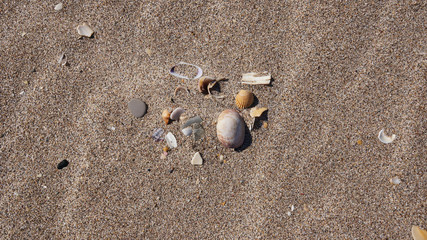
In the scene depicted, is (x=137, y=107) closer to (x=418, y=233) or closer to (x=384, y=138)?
(x=384, y=138)

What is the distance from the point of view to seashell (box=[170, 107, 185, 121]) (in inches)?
70.8

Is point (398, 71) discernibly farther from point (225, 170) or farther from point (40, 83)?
point (40, 83)

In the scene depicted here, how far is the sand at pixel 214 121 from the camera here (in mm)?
1704

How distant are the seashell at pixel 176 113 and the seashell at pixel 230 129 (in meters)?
0.27

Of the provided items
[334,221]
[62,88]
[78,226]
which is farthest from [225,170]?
[62,88]

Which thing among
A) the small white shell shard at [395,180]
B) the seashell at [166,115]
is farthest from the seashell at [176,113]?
the small white shell shard at [395,180]

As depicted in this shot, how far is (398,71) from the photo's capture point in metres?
1.73

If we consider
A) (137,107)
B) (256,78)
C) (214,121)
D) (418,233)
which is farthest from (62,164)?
(418,233)

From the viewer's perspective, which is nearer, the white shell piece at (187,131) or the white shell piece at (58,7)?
the white shell piece at (187,131)

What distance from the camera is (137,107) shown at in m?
1.83

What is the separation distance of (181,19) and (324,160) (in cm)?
138

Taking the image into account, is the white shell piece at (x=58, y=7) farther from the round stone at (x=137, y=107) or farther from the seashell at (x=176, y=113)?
the seashell at (x=176, y=113)

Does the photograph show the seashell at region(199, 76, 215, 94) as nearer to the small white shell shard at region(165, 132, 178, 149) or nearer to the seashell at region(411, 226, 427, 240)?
the small white shell shard at region(165, 132, 178, 149)

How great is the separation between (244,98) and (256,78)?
0.18 m
